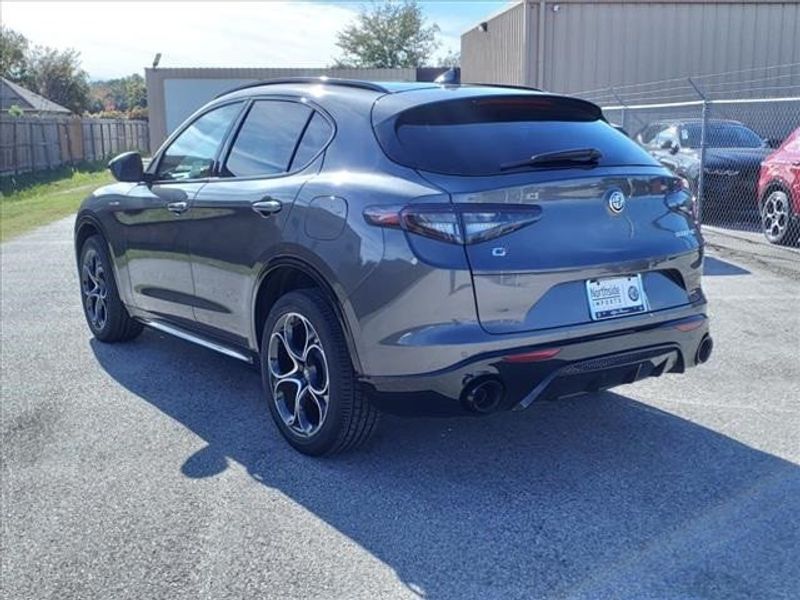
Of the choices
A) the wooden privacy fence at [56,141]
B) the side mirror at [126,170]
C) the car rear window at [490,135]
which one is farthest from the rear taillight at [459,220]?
the wooden privacy fence at [56,141]

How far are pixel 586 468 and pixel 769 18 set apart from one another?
22.5 m

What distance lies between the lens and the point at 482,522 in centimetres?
360

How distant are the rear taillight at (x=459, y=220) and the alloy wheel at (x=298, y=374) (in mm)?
786

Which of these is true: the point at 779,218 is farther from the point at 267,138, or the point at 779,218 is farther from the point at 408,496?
the point at 408,496

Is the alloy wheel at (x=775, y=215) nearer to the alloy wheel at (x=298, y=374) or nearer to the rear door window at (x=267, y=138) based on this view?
the rear door window at (x=267, y=138)

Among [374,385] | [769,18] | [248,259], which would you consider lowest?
[374,385]

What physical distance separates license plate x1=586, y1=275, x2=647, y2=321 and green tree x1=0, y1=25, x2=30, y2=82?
242 ft

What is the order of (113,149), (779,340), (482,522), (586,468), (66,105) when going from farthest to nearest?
(66,105), (113,149), (779,340), (586,468), (482,522)

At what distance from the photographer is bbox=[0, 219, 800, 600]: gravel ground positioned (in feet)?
10.5

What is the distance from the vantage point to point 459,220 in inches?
141

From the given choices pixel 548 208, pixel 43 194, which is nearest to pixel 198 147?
pixel 548 208

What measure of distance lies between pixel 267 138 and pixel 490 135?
1.35m

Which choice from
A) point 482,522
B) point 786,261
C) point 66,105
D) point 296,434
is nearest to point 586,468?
point 482,522

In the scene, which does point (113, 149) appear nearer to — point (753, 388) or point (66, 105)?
point (66, 105)
